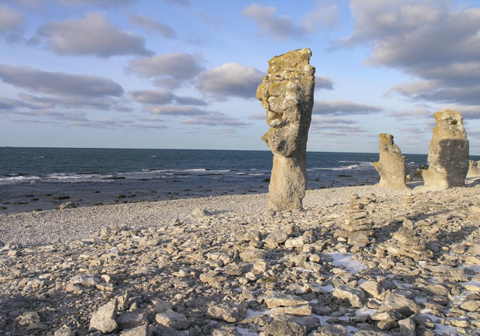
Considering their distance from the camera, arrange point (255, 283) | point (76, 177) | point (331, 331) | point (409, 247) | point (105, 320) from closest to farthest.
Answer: point (331, 331) → point (105, 320) → point (255, 283) → point (409, 247) → point (76, 177)

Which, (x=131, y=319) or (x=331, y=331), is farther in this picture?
(x=131, y=319)

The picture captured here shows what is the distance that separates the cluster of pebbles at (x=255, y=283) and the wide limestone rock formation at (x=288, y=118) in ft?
12.7

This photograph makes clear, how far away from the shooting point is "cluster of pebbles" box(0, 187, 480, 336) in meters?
4.44

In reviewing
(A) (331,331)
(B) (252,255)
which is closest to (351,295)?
(A) (331,331)

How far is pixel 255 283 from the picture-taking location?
19.3ft

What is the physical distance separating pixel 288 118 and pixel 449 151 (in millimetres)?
14087

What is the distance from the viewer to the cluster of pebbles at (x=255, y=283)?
4.44 metres

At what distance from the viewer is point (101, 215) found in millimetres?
15250

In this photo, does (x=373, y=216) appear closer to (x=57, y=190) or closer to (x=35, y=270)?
(x=35, y=270)

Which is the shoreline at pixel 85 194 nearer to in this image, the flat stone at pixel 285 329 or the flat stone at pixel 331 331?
the flat stone at pixel 285 329

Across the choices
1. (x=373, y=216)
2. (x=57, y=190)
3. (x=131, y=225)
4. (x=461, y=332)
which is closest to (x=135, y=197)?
(x=57, y=190)

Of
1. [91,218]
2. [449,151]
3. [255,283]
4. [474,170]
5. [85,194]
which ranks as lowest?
[85,194]

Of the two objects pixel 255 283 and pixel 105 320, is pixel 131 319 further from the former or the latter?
pixel 255 283

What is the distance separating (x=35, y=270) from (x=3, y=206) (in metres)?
17.2
